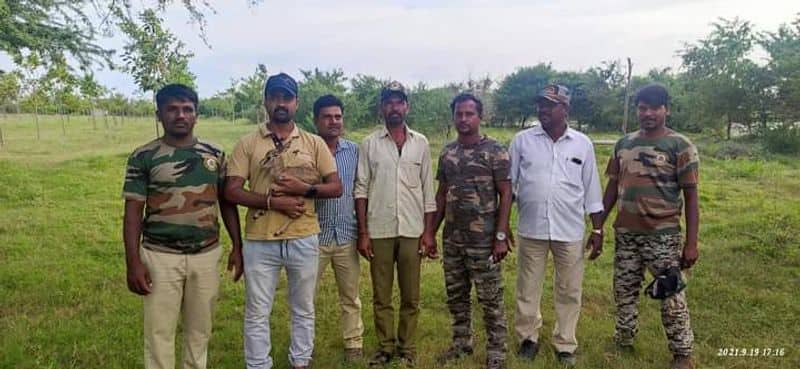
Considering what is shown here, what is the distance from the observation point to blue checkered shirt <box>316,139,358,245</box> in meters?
3.34

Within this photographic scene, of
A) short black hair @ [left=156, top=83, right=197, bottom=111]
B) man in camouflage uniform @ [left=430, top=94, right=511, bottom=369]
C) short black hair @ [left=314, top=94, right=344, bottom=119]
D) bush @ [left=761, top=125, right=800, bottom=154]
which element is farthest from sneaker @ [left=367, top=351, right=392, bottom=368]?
bush @ [left=761, top=125, right=800, bottom=154]

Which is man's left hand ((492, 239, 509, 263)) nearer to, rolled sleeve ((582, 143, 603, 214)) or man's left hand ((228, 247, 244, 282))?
rolled sleeve ((582, 143, 603, 214))

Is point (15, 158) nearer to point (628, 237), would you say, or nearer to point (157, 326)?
point (157, 326)

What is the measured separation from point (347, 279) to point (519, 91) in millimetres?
31743

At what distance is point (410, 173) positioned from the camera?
3293 millimetres

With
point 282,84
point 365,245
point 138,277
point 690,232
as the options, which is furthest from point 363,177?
point 690,232

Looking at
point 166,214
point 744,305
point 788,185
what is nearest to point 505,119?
point 788,185

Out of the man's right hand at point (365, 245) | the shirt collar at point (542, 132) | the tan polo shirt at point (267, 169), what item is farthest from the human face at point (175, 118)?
the shirt collar at point (542, 132)

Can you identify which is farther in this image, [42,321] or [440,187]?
[42,321]

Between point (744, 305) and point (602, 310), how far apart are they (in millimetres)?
1125

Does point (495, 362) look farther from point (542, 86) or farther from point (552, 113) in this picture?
point (542, 86)

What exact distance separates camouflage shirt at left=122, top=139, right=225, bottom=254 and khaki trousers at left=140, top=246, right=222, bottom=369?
0.20 ft

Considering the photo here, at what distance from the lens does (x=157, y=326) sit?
2.66 metres

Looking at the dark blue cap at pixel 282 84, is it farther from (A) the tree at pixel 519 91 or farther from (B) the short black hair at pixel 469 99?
(A) the tree at pixel 519 91
